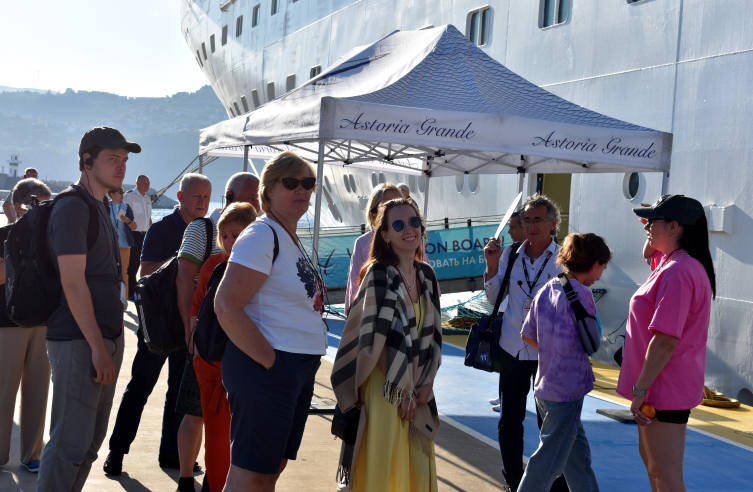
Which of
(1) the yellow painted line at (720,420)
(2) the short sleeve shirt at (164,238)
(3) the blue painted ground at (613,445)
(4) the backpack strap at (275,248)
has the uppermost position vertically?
(4) the backpack strap at (275,248)

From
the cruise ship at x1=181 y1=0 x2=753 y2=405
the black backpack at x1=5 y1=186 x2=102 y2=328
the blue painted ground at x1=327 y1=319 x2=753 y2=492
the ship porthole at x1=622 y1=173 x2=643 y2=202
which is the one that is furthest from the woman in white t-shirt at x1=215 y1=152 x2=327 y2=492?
the ship porthole at x1=622 y1=173 x2=643 y2=202

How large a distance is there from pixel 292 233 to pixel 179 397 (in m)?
1.34

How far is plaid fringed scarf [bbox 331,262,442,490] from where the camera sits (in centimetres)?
319

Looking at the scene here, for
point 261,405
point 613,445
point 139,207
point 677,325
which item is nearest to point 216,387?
point 261,405

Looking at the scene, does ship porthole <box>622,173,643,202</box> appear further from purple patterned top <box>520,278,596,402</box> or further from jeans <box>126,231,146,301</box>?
jeans <box>126,231,146,301</box>

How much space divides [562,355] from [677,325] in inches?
24.7

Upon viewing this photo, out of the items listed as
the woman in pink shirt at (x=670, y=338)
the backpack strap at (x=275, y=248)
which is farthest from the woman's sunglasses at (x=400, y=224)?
the woman in pink shirt at (x=670, y=338)

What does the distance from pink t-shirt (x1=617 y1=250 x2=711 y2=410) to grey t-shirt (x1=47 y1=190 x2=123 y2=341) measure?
237 centimetres

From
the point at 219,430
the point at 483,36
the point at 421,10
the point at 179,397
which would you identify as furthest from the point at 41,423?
the point at 421,10

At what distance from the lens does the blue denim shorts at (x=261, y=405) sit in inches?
111

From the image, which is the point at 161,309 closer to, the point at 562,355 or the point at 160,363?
the point at 160,363

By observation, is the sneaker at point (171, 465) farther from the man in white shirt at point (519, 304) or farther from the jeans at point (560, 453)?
the jeans at point (560, 453)

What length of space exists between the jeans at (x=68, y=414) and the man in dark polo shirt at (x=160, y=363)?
1191mm

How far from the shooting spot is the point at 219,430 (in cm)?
353
